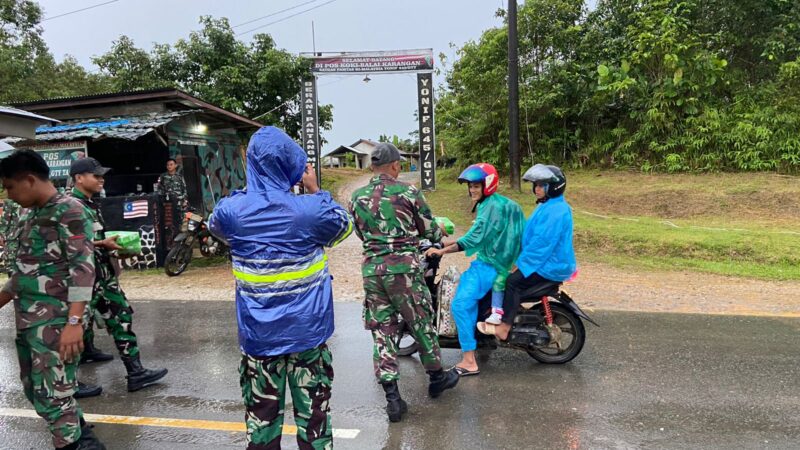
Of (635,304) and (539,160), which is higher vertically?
(539,160)

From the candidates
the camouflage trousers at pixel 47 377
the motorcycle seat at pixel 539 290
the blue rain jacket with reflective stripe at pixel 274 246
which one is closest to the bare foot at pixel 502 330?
the motorcycle seat at pixel 539 290

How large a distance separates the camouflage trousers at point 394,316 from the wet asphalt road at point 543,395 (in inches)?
14.1

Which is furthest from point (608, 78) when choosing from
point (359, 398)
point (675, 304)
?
point (359, 398)

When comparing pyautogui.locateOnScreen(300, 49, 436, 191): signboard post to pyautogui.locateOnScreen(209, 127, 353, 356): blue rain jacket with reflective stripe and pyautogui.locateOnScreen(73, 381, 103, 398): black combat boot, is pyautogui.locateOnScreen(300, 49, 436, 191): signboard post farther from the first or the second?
pyautogui.locateOnScreen(209, 127, 353, 356): blue rain jacket with reflective stripe

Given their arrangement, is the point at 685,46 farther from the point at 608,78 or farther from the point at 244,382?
the point at 244,382

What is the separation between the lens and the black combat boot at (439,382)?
3.90 metres

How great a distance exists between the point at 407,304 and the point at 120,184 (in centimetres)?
1228

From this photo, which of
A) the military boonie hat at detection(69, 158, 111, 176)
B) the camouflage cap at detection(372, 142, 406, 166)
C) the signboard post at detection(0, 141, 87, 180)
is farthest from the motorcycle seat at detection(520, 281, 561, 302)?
the signboard post at detection(0, 141, 87, 180)

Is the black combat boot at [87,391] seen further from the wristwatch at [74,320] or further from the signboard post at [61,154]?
the signboard post at [61,154]

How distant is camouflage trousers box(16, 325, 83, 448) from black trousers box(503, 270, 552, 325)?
3.06 m

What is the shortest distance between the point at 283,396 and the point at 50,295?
1.57 meters

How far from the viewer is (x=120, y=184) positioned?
13477mm

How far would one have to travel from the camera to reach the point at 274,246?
2.42 metres

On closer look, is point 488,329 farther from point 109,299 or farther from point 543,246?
point 109,299
